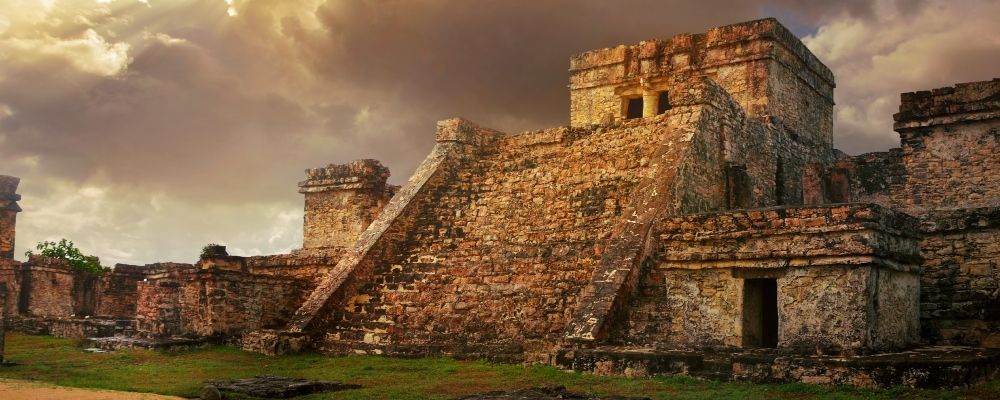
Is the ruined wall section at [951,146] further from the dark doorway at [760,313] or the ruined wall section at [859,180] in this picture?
the dark doorway at [760,313]

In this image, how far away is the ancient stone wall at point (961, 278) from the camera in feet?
34.7

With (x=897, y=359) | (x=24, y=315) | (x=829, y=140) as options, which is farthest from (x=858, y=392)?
(x=24, y=315)

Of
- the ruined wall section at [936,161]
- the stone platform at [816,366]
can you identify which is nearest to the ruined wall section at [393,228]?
the stone platform at [816,366]

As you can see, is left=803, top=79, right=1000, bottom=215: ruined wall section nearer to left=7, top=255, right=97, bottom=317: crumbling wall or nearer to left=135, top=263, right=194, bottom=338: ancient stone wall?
left=135, top=263, right=194, bottom=338: ancient stone wall

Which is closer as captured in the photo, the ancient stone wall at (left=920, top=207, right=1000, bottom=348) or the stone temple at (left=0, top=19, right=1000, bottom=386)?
the stone temple at (left=0, top=19, right=1000, bottom=386)

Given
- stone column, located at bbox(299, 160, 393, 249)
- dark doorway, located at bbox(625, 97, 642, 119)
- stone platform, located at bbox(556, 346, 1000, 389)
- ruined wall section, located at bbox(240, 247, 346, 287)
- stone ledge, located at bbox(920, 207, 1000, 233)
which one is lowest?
stone platform, located at bbox(556, 346, 1000, 389)

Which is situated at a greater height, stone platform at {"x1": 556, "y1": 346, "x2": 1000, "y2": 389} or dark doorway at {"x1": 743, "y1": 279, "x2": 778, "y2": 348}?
dark doorway at {"x1": 743, "y1": 279, "x2": 778, "y2": 348}

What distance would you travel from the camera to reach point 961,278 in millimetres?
11094

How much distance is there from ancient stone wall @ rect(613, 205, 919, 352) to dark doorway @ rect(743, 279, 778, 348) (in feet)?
0.36

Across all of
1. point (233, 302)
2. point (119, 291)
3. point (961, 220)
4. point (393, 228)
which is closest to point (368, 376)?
point (393, 228)

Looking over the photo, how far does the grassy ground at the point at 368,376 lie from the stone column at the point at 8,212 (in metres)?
8.63

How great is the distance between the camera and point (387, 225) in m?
15.9

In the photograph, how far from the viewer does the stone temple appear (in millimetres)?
8773

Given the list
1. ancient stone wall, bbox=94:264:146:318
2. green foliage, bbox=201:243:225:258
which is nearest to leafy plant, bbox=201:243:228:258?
green foliage, bbox=201:243:225:258
